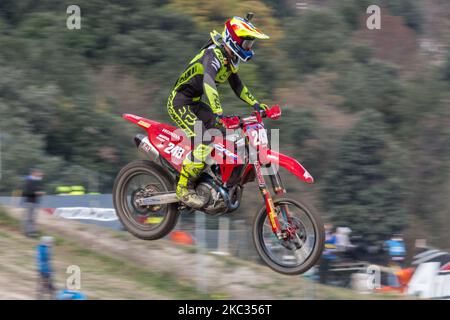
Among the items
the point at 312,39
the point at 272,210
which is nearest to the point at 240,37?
the point at 272,210

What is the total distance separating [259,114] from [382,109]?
92.6 feet

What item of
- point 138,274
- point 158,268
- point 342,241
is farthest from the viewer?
point 342,241

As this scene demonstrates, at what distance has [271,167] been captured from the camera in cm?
879

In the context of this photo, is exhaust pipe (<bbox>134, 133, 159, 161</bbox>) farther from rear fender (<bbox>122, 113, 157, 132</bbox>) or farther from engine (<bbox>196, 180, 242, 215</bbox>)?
engine (<bbox>196, 180, 242, 215</bbox>)

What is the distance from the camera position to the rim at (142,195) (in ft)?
31.8

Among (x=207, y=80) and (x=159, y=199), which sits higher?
(x=207, y=80)

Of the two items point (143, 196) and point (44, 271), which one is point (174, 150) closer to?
point (143, 196)

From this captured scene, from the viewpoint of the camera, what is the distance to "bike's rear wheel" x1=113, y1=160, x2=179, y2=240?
959cm

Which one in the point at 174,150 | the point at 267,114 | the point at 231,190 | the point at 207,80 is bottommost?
the point at 231,190

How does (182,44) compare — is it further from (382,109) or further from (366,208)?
(366,208)

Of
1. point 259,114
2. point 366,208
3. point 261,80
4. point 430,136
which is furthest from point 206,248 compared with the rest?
point 261,80

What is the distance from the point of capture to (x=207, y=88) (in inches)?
335

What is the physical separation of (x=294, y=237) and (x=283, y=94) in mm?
29474

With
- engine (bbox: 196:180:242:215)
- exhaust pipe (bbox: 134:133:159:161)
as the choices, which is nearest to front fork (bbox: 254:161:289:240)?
engine (bbox: 196:180:242:215)
